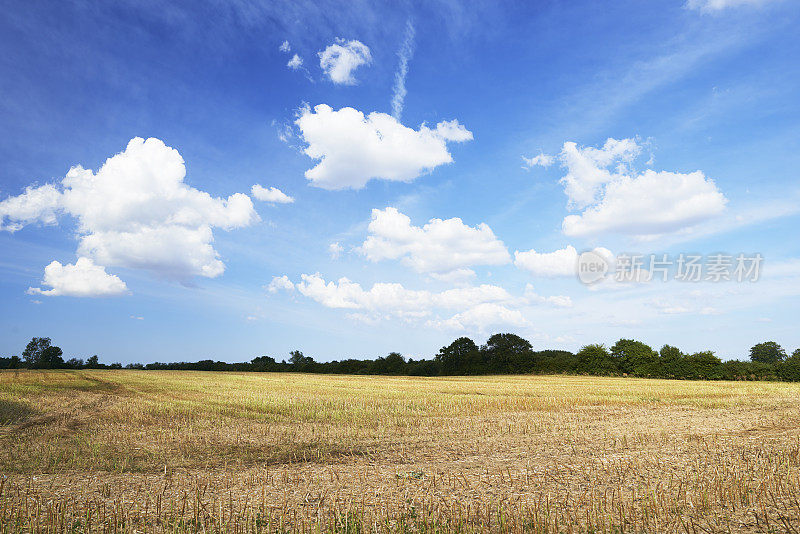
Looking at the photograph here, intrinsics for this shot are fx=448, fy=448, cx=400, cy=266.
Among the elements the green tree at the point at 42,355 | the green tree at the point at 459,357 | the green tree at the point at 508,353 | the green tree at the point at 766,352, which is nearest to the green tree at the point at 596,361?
the green tree at the point at 508,353

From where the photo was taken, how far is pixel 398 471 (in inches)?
459

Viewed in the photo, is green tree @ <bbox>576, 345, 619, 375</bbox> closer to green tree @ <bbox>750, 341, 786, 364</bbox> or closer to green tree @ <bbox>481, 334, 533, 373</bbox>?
green tree @ <bbox>481, 334, 533, 373</bbox>

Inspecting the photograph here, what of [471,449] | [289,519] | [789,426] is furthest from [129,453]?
[789,426]

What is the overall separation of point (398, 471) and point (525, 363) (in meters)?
86.2

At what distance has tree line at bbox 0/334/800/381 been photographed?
2628 inches

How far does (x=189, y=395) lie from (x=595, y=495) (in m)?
28.6

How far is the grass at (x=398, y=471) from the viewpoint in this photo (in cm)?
822

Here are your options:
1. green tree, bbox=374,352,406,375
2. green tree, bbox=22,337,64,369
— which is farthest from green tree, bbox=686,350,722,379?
green tree, bbox=22,337,64,369

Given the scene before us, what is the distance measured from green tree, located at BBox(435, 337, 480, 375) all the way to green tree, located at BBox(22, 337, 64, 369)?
87939mm

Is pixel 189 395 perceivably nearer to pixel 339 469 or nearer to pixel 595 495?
pixel 339 469

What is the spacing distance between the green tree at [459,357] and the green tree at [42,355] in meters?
87.9

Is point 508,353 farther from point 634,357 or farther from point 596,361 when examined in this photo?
point 634,357

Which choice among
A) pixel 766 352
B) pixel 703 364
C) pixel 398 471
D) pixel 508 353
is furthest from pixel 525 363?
pixel 398 471

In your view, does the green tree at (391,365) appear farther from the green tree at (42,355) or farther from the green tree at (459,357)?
the green tree at (42,355)
